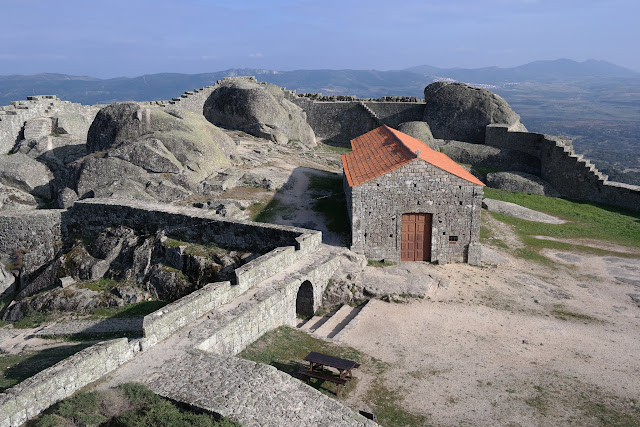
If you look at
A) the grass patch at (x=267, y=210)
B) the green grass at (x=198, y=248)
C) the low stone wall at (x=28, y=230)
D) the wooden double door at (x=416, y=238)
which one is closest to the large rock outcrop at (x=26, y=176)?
the low stone wall at (x=28, y=230)

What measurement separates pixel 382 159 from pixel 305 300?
7.81 meters

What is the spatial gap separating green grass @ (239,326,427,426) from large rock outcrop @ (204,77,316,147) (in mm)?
25724

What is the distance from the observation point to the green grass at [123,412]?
9.66 metres

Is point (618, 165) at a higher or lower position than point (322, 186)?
lower

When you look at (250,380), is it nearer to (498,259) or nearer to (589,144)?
(498,259)

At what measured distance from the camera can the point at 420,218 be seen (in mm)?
21438

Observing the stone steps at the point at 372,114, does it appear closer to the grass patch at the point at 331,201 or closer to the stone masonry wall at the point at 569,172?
the stone masonry wall at the point at 569,172

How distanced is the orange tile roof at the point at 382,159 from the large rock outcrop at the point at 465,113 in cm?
1827

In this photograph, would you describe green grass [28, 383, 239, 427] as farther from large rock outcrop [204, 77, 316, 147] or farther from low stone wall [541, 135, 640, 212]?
low stone wall [541, 135, 640, 212]

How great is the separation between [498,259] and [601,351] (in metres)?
7.55

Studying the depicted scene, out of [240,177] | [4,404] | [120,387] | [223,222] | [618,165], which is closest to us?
Answer: [4,404]

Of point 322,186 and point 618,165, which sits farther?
point 618,165

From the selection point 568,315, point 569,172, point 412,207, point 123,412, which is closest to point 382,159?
point 412,207

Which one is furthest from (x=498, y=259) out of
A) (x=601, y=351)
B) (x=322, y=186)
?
(x=322, y=186)
